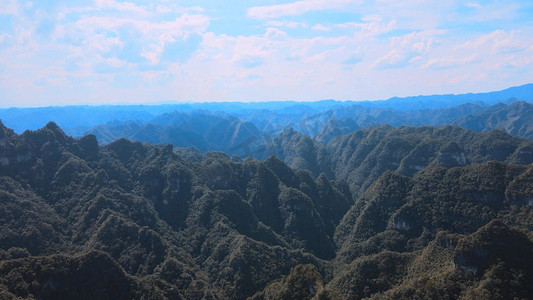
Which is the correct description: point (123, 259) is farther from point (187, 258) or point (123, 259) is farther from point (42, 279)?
point (42, 279)

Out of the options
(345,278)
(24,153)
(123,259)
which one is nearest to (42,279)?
(123,259)

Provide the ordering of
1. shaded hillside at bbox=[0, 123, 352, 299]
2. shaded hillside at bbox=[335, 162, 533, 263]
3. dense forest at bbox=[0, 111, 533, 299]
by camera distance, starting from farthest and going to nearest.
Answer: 1. shaded hillside at bbox=[335, 162, 533, 263]
2. shaded hillside at bbox=[0, 123, 352, 299]
3. dense forest at bbox=[0, 111, 533, 299]

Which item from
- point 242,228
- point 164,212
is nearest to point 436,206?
point 242,228

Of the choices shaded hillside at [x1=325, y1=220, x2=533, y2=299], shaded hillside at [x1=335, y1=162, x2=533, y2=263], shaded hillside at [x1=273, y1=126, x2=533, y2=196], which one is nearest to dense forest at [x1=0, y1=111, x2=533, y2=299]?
shaded hillside at [x1=325, y1=220, x2=533, y2=299]

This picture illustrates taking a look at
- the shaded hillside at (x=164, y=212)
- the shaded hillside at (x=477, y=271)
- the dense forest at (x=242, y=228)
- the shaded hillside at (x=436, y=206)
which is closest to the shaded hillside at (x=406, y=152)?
the dense forest at (x=242, y=228)

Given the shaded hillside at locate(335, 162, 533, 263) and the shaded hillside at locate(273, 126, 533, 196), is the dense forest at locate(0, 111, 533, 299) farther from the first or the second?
the shaded hillside at locate(273, 126, 533, 196)

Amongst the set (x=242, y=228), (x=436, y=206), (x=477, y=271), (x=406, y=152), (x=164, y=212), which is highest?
(x=406, y=152)

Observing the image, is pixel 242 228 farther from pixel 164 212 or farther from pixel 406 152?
pixel 406 152

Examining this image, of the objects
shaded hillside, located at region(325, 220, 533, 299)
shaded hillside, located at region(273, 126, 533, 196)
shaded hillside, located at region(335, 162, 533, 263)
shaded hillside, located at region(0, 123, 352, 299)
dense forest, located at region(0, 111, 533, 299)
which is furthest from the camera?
shaded hillside, located at region(273, 126, 533, 196)
